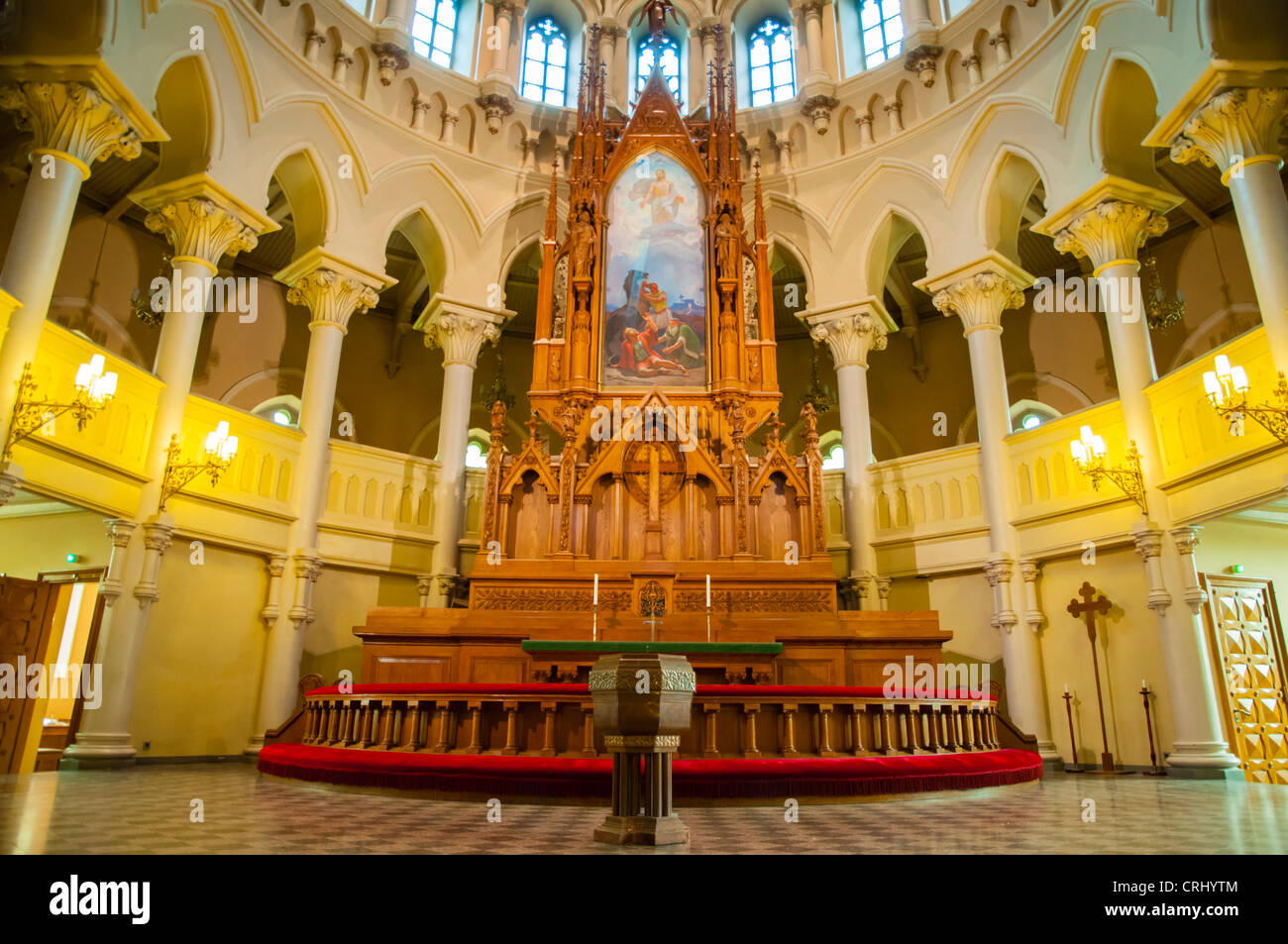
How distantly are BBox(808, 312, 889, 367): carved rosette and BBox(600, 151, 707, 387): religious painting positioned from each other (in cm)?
295

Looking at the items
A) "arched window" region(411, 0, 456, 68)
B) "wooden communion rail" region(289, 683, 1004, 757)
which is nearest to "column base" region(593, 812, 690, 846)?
"wooden communion rail" region(289, 683, 1004, 757)

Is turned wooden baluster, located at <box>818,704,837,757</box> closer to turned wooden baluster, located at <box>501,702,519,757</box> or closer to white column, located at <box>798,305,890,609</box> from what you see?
turned wooden baluster, located at <box>501,702,519,757</box>

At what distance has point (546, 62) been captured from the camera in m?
18.5

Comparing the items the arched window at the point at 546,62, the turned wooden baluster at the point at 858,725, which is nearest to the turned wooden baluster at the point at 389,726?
the turned wooden baluster at the point at 858,725

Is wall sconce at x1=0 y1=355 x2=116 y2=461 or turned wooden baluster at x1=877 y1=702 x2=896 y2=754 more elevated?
wall sconce at x1=0 y1=355 x2=116 y2=461

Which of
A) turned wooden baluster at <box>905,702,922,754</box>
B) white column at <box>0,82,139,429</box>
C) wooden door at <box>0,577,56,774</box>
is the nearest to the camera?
turned wooden baluster at <box>905,702,922,754</box>

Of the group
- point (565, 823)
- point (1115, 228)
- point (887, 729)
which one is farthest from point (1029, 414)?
point (565, 823)

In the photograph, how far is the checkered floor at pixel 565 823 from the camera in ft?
13.3

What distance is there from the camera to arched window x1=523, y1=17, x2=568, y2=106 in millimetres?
18219

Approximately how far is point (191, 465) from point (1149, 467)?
13007 millimetres

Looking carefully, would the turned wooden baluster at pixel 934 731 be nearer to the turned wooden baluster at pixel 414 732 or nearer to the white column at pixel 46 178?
the turned wooden baluster at pixel 414 732

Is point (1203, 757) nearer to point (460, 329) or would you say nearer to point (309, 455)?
point (309, 455)

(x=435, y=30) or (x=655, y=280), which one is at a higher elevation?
(x=435, y=30)
